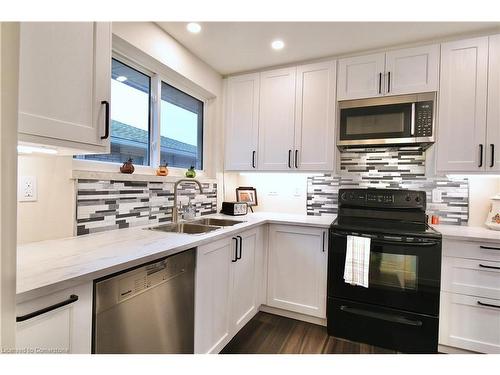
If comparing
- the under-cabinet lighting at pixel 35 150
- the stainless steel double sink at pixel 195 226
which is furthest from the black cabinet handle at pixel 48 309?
the stainless steel double sink at pixel 195 226

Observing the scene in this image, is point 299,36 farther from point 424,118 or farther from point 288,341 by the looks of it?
point 288,341

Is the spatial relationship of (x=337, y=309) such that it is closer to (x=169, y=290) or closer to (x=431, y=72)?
(x=169, y=290)

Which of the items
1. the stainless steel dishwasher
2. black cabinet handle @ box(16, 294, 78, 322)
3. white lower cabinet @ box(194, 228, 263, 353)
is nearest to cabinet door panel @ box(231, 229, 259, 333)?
white lower cabinet @ box(194, 228, 263, 353)

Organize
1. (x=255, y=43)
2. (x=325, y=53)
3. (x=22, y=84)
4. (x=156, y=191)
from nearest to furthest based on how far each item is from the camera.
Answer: (x=22, y=84) → (x=156, y=191) → (x=255, y=43) → (x=325, y=53)

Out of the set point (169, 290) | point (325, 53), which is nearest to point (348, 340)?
point (169, 290)

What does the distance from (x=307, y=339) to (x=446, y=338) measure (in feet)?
3.16

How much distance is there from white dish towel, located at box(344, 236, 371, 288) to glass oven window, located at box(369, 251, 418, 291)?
6cm

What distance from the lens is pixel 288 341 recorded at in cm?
196

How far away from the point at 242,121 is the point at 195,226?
1239mm

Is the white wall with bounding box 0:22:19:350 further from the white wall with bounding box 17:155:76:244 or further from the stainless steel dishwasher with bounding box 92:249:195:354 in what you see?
the white wall with bounding box 17:155:76:244

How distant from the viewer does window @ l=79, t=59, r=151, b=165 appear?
5.81ft

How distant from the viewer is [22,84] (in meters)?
0.88

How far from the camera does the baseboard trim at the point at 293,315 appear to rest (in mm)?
2207

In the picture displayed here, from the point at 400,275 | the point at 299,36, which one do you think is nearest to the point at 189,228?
the point at 400,275
